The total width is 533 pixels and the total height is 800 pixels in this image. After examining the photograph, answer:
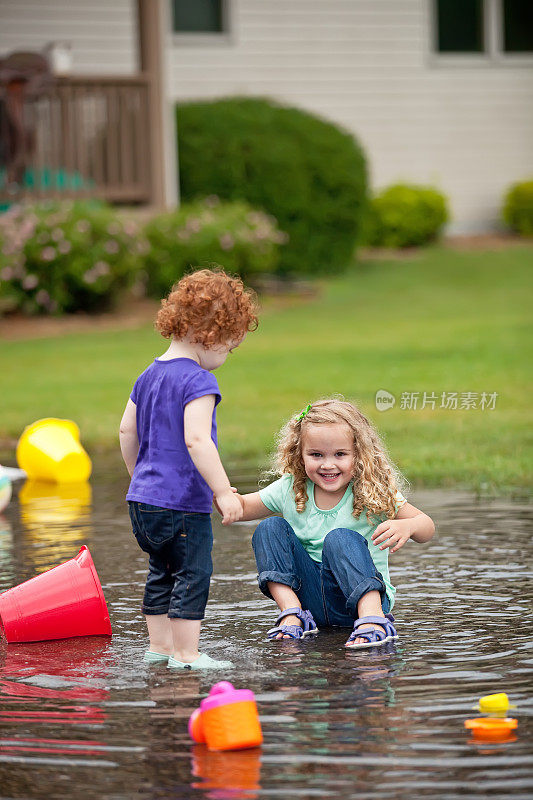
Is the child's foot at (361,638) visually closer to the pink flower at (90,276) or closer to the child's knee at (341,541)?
the child's knee at (341,541)

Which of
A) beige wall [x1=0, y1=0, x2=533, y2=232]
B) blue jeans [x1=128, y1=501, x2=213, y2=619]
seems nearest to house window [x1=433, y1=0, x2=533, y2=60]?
beige wall [x1=0, y1=0, x2=533, y2=232]

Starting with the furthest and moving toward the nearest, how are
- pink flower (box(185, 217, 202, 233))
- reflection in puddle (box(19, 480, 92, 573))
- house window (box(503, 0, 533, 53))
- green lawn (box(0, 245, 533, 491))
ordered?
house window (box(503, 0, 533, 53)) → pink flower (box(185, 217, 202, 233)) → green lawn (box(0, 245, 533, 491)) → reflection in puddle (box(19, 480, 92, 573))

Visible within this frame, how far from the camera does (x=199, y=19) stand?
2058 cm

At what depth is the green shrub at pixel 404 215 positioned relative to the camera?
68.0 ft

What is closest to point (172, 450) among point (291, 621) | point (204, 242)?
point (291, 621)

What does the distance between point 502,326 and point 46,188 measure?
19.7 feet

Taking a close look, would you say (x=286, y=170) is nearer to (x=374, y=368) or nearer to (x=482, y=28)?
(x=482, y=28)

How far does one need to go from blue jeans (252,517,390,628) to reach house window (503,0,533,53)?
19.8 meters

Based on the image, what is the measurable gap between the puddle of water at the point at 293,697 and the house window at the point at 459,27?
715 inches

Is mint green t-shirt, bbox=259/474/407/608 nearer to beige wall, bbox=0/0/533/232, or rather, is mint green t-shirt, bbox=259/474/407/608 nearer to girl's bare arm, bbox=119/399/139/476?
girl's bare arm, bbox=119/399/139/476

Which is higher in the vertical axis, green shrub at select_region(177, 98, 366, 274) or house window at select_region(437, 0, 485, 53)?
house window at select_region(437, 0, 485, 53)

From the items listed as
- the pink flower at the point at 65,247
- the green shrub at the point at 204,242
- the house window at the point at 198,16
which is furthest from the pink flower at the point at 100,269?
the house window at the point at 198,16

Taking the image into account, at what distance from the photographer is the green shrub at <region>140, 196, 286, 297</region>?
16.3 meters

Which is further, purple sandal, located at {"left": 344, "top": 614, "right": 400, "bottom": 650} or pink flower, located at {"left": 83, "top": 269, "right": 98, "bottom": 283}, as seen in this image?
pink flower, located at {"left": 83, "top": 269, "right": 98, "bottom": 283}
